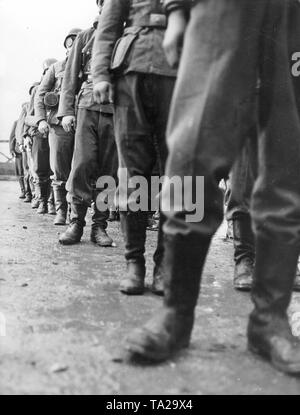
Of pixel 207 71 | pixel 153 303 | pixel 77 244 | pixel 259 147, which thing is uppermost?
pixel 207 71

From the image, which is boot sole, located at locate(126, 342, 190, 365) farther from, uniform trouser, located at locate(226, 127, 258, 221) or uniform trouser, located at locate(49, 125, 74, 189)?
uniform trouser, located at locate(49, 125, 74, 189)

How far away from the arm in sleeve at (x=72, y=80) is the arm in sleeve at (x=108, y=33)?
1.77 m

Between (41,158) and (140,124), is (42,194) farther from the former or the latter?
(140,124)

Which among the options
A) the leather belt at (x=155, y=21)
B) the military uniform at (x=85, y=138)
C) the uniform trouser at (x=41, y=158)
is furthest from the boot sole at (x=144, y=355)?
the uniform trouser at (x=41, y=158)

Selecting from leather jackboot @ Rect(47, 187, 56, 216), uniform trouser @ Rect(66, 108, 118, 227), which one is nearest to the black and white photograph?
uniform trouser @ Rect(66, 108, 118, 227)

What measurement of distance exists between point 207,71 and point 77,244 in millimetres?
3014

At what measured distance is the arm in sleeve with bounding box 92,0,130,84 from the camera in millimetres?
2975

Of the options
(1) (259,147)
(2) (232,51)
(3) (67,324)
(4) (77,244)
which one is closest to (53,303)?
(3) (67,324)

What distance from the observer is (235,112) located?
1767 millimetres

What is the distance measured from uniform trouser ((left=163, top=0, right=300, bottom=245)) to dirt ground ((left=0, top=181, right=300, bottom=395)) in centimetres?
47

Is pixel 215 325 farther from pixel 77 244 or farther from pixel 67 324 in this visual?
pixel 77 244

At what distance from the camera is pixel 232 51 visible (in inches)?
68.2

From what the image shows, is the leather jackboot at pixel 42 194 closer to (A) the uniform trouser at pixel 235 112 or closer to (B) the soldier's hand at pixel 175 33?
(B) the soldier's hand at pixel 175 33

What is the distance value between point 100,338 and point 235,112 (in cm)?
98
